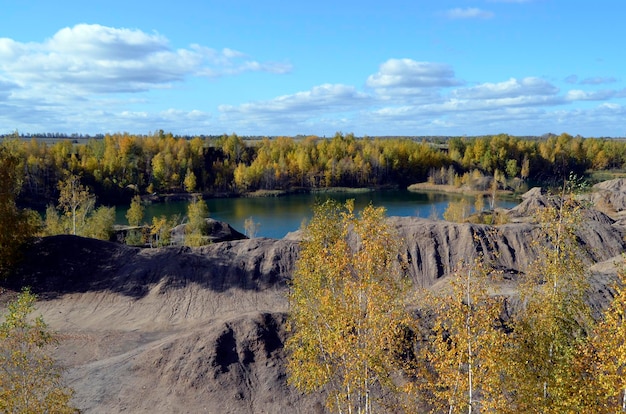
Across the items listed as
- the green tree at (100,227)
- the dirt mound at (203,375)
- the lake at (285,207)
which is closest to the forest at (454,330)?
the dirt mound at (203,375)

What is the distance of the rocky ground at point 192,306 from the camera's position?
2286 centimetres

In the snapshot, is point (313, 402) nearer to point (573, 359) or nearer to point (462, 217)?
point (573, 359)

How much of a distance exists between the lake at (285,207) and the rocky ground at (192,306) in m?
30.3

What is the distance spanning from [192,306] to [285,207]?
65.0m

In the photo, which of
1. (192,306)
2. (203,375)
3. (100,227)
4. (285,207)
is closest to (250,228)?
(100,227)

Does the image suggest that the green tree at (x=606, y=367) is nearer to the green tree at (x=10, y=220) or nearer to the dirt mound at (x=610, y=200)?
the green tree at (x=10, y=220)

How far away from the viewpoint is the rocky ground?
22.9 m

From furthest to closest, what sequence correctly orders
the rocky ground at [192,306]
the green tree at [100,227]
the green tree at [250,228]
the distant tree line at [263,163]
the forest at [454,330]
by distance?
1. the distant tree line at [263,163]
2. the green tree at [250,228]
3. the green tree at [100,227]
4. the rocky ground at [192,306]
5. the forest at [454,330]

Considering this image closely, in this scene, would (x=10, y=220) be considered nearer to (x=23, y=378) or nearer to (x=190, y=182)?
(x=23, y=378)

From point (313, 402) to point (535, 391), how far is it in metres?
13.0

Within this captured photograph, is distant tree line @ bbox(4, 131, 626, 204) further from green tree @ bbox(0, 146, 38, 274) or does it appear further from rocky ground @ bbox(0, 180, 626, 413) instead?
rocky ground @ bbox(0, 180, 626, 413)

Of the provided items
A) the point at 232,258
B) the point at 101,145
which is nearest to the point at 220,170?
the point at 101,145

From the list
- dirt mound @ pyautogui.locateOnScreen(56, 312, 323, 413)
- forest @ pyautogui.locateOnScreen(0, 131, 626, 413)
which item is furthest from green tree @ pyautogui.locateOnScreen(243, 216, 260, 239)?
forest @ pyautogui.locateOnScreen(0, 131, 626, 413)

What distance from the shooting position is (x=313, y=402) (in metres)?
22.4
